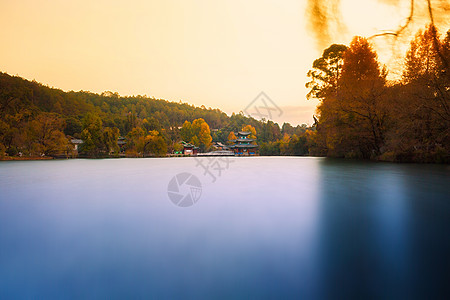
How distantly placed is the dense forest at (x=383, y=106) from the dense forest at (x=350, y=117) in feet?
0.10

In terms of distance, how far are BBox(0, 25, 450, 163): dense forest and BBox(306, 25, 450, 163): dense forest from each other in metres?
0.03

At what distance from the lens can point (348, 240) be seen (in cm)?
292

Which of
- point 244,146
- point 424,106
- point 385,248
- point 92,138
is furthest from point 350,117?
point 244,146

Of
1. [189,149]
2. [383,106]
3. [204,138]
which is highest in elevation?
[383,106]

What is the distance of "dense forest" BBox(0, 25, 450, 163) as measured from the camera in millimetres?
9516

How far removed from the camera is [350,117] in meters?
17.7

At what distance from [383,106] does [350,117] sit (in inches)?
123

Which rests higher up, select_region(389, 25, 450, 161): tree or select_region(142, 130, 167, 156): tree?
select_region(389, 25, 450, 161): tree

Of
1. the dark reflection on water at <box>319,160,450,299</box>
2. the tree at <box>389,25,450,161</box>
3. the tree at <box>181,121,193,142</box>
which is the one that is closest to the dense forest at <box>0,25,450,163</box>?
the tree at <box>389,25,450,161</box>

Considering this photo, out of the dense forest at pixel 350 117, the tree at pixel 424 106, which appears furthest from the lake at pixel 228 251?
the tree at pixel 424 106

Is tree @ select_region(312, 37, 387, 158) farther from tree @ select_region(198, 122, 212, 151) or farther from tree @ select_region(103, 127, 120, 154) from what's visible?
tree @ select_region(198, 122, 212, 151)

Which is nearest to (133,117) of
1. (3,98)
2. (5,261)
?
(3,98)

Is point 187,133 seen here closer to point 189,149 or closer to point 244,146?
point 189,149

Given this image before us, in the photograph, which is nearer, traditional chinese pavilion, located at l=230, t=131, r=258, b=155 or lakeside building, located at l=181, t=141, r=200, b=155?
traditional chinese pavilion, located at l=230, t=131, r=258, b=155
